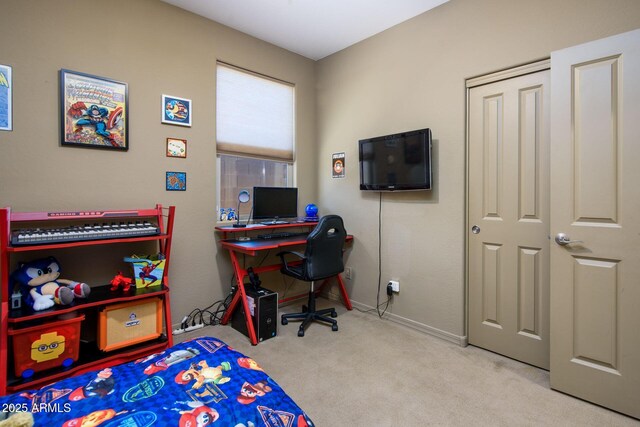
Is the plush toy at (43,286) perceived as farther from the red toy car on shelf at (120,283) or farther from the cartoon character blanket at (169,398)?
the cartoon character blanket at (169,398)

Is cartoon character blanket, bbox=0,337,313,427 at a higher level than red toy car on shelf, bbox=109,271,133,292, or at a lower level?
lower

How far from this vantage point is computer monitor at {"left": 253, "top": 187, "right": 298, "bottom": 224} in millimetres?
3227

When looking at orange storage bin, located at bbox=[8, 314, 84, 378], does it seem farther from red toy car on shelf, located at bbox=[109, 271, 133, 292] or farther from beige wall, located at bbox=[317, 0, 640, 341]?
beige wall, located at bbox=[317, 0, 640, 341]

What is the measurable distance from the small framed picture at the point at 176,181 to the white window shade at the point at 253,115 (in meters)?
0.49

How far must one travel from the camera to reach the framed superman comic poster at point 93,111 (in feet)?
7.41

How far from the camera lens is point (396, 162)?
2973 mm

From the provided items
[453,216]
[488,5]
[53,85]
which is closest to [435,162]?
[453,216]

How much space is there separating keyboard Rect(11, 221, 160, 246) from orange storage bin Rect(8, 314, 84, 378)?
50 cm

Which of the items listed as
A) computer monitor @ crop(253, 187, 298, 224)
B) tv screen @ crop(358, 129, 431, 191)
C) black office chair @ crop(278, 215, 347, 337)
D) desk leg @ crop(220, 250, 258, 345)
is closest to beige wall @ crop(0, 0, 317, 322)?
desk leg @ crop(220, 250, 258, 345)

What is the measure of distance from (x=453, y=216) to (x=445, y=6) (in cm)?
180

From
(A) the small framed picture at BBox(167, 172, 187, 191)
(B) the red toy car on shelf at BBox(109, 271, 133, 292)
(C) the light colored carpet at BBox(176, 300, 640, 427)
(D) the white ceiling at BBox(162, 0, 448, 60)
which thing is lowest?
(C) the light colored carpet at BBox(176, 300, 640, 427)

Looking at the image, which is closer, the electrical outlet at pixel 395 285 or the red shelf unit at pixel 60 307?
the red shelf unit at pixel 60 307

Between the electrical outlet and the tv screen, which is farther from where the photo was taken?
the electrical outlet

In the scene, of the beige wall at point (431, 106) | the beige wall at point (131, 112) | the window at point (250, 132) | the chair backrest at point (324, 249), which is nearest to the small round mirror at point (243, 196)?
the window at point (250, 132)
